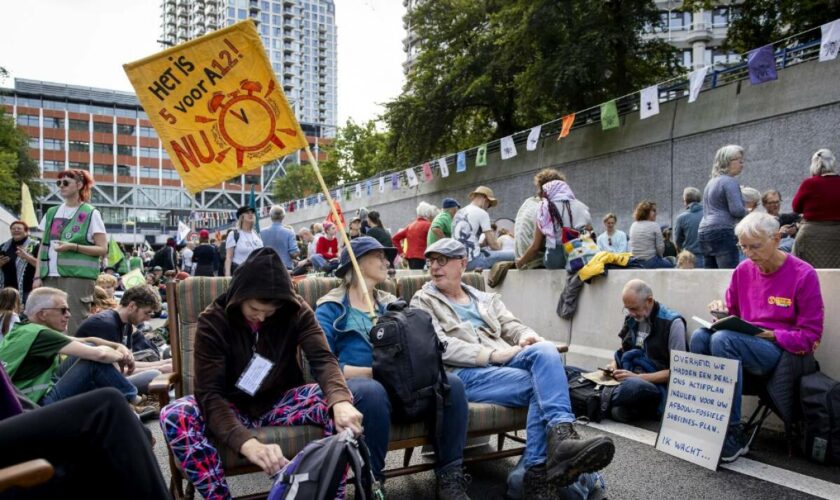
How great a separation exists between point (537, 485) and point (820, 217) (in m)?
4.63

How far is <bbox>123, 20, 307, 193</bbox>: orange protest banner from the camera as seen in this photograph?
4.30m

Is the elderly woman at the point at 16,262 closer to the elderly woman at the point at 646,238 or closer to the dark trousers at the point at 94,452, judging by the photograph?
the elderly woman at the point at 646,238

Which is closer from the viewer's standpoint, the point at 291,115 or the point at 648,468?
the point at 648,468

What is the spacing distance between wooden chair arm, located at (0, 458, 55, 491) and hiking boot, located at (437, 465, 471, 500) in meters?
2.17

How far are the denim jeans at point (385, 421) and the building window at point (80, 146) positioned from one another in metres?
112

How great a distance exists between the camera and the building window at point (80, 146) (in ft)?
333

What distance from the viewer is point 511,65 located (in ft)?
90.1

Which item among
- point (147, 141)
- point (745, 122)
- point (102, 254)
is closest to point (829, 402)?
point (102, 254)

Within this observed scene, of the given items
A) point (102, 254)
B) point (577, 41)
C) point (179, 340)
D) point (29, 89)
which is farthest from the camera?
point (29, 89)

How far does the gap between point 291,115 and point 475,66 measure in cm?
2725

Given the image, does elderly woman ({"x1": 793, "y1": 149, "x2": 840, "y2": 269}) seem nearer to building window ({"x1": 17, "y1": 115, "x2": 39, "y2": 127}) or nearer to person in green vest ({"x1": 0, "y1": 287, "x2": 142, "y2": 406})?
person in green vest ({"x1": 0, "y1": 287, "x2": 142, "y2": 406})

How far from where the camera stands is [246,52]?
14.6 ft

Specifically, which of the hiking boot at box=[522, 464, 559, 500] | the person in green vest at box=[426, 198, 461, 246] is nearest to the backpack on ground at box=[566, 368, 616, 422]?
the hiking boot at box=[522, 464, 559, 500]

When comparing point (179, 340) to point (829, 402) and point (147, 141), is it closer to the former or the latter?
point (829, 402)
